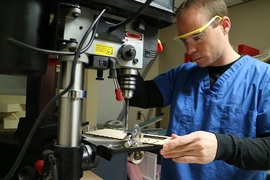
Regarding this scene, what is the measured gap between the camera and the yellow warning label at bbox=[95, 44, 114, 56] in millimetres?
537

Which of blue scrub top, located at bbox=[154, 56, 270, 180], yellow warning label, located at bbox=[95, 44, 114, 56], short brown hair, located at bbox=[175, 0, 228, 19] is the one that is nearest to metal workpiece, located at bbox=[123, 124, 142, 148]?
yellow warning label, located at bbox=[95, 44, 114, 56]

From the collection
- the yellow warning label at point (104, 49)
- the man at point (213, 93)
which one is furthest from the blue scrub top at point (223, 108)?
the yellow warning label at point (104, 49)

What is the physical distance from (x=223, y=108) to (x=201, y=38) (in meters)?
0.27

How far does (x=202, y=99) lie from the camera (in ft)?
3.15

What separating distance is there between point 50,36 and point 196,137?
40 centimetres

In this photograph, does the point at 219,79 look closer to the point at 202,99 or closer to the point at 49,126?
the point at 202,99

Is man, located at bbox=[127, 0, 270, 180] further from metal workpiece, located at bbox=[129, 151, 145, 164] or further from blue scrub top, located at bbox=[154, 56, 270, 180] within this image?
metal workpiece, located at bbox=[129, 151, 145, 164]

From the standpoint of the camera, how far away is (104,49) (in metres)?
0.55

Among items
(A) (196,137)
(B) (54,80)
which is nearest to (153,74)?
(B) (54,80)

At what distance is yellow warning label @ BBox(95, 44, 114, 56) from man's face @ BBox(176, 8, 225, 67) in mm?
399

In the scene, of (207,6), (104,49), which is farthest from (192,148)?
(207,6)

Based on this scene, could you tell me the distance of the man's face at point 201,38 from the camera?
89 cm

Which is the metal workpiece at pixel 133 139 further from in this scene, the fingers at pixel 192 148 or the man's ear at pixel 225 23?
the man's ear at pixel 225 23

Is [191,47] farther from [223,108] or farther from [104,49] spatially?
[104,49]
